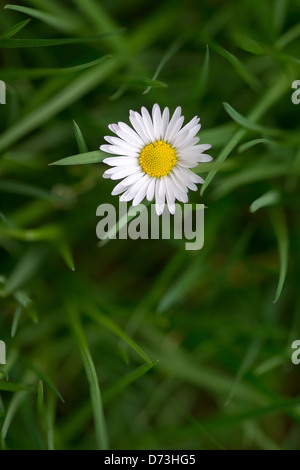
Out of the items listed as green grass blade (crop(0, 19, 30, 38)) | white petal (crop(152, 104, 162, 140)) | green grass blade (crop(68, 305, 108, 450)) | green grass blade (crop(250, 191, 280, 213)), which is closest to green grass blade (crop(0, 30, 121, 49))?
green grass blade (crop(0, 19, 30, 38))

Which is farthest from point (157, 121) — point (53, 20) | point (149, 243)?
point (149, 243)

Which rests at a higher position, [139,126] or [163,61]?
[163,61]

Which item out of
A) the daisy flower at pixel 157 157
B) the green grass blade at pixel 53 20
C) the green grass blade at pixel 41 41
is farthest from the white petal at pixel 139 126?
the green grass blade at pixel 53 20

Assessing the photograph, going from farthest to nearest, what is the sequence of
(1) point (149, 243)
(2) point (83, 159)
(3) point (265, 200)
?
(1) point (149, 243), (3) point (265, 200), (2) point (83, 159)

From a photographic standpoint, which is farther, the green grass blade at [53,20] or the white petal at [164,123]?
the green grass blade at [53,20]

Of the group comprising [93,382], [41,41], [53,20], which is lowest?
[93,382]

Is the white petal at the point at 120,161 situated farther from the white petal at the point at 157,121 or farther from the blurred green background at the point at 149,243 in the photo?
the blurred green background at the point at 149,243

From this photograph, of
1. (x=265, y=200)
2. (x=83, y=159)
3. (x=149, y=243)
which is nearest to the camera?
(x=83, y=159)

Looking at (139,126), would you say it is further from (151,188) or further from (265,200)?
(265,200)

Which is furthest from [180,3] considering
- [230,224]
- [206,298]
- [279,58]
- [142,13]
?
[206,298]
